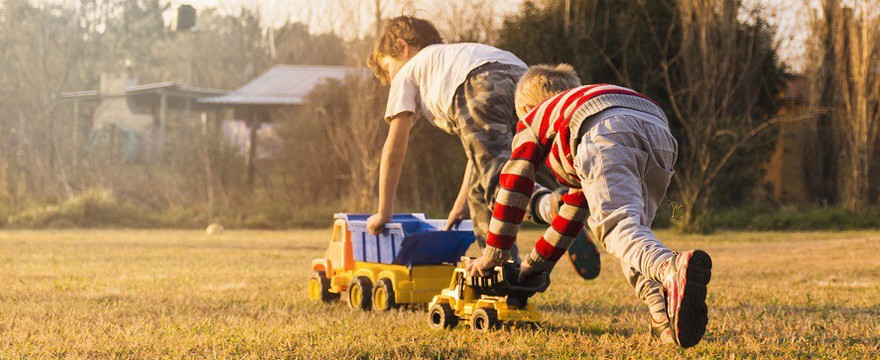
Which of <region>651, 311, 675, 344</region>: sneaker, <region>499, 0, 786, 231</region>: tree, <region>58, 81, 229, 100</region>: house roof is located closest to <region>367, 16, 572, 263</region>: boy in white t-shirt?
<region>651, 311, 675, 344</region>: sneaker

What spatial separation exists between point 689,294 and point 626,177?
0.61 meters

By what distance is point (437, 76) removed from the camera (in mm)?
4914

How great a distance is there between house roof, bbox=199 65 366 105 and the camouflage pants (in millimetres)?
18437

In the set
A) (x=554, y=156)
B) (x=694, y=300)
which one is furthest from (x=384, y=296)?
(x=694, y=300)

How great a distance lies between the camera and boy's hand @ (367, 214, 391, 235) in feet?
16.3

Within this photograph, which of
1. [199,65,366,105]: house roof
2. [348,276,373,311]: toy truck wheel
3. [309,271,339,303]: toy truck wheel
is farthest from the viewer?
[199,65,366,105]: house roof

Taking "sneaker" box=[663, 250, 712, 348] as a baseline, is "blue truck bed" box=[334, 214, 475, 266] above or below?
below

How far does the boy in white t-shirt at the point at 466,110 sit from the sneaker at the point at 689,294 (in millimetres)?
1569

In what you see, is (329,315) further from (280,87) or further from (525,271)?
(280,87)

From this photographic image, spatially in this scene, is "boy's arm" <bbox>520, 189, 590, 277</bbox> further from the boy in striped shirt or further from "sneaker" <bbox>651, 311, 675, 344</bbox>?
"sneaker" <bbox>651, 311, 675, 344</bbox>

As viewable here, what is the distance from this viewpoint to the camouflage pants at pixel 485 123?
470 cm

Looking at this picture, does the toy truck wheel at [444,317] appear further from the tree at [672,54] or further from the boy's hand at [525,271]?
the tree at [672,54]

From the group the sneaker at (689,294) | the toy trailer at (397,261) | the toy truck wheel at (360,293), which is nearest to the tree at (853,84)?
the toy trailer at (397,261)

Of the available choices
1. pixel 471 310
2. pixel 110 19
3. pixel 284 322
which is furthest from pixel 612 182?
pixel 110 19
